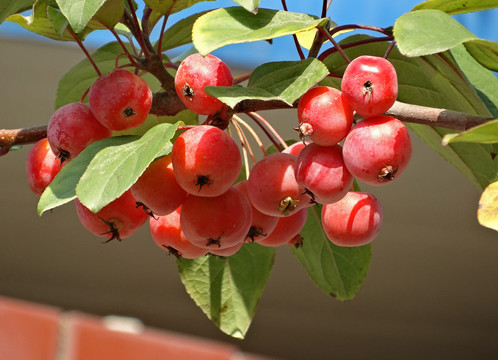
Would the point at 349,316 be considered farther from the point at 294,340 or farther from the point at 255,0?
the point at 255,0

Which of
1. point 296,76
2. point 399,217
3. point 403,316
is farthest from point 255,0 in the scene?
point 403,316

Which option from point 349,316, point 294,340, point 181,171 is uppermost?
point 181,171

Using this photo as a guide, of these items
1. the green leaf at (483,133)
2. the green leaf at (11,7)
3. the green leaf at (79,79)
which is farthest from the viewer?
the green leaf at (79,79)

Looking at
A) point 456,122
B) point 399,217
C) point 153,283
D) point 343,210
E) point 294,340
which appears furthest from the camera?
point 294,340

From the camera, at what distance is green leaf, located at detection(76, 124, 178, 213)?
0.36 m

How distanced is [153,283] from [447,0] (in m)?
1.65

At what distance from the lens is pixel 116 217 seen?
45cm

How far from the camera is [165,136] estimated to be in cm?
37

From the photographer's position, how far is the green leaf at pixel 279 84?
1.18 feet

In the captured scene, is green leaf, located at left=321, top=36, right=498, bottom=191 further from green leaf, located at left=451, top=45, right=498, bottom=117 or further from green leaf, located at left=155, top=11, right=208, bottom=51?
green leaf, located at left=155, top=11, right=208, bottom=51

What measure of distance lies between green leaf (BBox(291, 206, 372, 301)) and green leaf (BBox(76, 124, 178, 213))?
263 millimetres

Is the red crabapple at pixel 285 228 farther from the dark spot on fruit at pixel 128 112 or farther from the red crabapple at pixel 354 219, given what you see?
the dark spot on fruit at pixel 128 112

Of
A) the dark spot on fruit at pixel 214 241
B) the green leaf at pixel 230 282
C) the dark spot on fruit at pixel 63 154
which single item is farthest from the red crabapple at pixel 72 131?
the green leaf at pixel 230 282

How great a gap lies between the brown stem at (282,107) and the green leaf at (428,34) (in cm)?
4
